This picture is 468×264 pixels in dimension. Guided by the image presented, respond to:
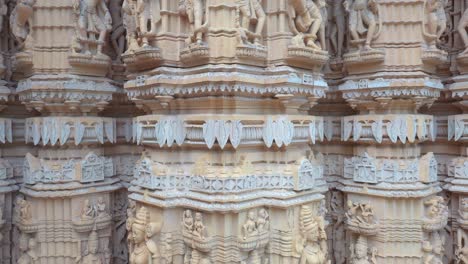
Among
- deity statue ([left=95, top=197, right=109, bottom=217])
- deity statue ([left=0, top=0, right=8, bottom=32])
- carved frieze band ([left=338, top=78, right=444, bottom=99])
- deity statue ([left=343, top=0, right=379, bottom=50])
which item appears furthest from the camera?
deity statue ([left=0, top=0, right=8, bottom=32])

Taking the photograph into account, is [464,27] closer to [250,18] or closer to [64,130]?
[250,18]

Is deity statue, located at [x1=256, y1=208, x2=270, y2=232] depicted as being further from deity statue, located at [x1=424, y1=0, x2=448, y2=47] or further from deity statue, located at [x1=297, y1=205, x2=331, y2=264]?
deity statue, located at [x1=424, y1=0, x2=448, y2=47]

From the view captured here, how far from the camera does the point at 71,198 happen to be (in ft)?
23.9

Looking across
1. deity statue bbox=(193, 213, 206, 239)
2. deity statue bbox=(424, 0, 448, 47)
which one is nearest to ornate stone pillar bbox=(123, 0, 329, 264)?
deity statue bbox=(193, 213, 206, 239)

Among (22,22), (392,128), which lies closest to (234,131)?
(392,128)

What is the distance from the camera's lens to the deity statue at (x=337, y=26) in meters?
7.66

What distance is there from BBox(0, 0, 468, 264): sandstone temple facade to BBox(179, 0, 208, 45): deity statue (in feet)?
0.10

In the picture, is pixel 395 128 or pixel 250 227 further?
pixel 395 128

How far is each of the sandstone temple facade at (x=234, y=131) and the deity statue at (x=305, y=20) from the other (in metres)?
0.03

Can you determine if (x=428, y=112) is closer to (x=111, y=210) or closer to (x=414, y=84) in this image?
(x=414, y=84)

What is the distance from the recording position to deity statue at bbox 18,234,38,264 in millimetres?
7344

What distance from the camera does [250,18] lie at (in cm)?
593

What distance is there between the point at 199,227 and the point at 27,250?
12.6ft

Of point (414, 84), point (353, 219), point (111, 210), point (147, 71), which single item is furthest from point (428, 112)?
point (111, 210)
